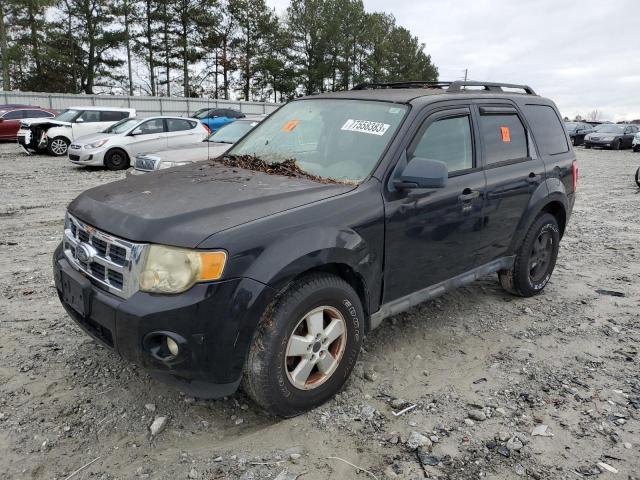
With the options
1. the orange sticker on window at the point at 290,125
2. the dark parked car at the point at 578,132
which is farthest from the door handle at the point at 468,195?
the dark parked car at the point at 578,132

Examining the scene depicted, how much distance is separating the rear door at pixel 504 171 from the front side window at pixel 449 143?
0.61 ft

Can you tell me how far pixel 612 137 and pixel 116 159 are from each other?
26557 millimetres

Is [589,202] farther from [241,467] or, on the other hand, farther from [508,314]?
[241,467]

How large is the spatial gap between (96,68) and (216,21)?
34.7ft

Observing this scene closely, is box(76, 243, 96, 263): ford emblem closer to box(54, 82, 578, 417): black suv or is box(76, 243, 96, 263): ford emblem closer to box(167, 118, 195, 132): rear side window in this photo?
box(54, 82, 578, 417): black suv

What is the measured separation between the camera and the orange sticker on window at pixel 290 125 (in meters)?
3.93

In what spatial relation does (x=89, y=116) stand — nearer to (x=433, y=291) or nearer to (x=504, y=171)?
(x=504, y=171)

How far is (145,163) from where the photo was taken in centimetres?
896

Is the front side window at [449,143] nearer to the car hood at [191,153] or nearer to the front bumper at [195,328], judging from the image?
the front bumper at [195,328]

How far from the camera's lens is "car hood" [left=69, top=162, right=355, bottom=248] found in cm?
247

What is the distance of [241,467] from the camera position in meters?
2.49

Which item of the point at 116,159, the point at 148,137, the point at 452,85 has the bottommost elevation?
the point at 116,159

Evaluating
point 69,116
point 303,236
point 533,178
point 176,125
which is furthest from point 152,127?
point 303,236

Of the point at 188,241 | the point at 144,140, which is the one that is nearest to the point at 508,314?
the point at 188,241
